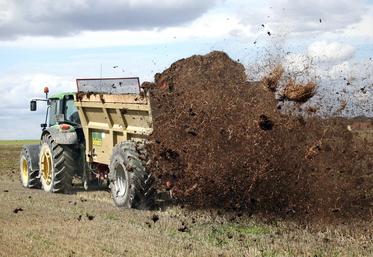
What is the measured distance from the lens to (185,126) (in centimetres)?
870

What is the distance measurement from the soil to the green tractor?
39.2 inches

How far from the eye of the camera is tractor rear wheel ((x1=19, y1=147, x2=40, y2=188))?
14.4 m

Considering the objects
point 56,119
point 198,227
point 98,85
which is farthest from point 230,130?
point 56,119

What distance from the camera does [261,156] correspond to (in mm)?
8148

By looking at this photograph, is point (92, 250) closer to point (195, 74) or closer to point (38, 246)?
point (38, 246)

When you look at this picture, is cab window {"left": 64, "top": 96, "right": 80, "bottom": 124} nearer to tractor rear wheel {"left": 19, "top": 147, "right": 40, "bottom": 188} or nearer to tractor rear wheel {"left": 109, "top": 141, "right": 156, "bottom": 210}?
tractor rear wheel {"left": 19, "top": 147, "right": 40, "bottom": 188}

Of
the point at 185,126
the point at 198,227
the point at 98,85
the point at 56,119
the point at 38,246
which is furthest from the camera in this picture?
the point at 56,119

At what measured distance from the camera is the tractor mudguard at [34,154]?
46.7 feet

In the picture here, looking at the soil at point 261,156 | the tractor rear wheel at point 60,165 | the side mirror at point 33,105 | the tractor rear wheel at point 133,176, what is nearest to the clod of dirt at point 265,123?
the soil at point 261,156

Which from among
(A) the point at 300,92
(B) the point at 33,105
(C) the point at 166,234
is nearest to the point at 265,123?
(A) the point at 300,92

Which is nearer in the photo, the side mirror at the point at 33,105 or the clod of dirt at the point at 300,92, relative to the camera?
the clod of dirt at the point at 300,92

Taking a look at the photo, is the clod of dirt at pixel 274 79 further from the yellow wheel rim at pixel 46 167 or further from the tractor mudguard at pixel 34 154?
the tractor mudguard at pixel 34 154

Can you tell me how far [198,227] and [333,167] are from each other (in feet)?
6.37

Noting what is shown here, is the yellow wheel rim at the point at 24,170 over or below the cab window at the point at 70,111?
below
